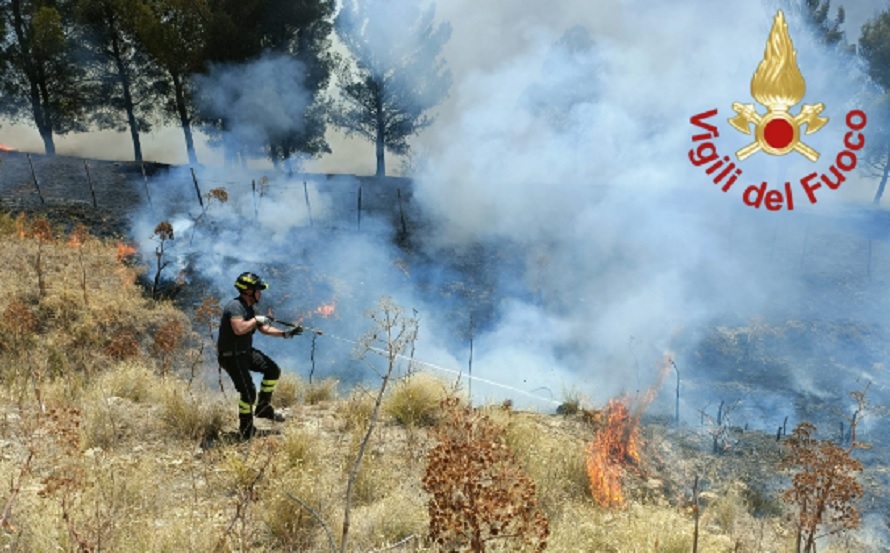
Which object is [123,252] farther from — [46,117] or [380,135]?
[46,117]

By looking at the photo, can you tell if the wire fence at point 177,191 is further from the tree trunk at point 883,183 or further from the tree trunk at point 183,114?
the tree trunk at point 883,183

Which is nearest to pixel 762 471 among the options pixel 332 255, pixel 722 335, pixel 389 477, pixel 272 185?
pixel 389 477

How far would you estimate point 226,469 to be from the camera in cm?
468

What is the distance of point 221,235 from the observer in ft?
49.7

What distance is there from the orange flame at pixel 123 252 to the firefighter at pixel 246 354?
7.94 meters

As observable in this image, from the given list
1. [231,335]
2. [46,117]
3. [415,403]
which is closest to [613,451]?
[415,403]

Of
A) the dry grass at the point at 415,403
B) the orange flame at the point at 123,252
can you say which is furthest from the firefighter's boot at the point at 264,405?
the orange flame at the point at 123,252

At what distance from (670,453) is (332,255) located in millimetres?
10446

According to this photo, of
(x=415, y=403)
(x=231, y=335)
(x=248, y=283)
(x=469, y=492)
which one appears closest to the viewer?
(x=469, y=492)

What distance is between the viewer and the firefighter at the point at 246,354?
5.77 meters

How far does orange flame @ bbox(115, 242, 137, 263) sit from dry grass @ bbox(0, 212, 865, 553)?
3.52 meters

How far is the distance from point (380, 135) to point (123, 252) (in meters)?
12.9

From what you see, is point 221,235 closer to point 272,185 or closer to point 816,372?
point 272,185

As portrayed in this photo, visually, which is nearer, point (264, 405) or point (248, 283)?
point (248, 283)
